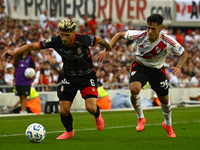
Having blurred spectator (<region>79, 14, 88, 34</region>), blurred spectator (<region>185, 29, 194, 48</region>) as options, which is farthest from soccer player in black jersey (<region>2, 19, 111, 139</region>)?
blurred spectator (<region>185, 29, 194, 48</region>)

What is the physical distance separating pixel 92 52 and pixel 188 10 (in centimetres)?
1019

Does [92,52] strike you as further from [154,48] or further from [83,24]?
[154,48]

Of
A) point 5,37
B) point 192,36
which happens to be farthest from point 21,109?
point 192,36

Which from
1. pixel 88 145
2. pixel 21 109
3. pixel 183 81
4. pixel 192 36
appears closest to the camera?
pixel 88 145

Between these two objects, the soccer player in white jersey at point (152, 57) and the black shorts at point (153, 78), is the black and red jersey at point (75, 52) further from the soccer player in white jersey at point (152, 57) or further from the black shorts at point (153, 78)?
the black shorts at point (153, 78)

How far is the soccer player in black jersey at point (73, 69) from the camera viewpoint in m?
7.58

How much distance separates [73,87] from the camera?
7930 mm

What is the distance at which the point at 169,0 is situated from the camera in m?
26.8

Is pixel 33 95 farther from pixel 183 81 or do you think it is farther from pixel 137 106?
pixel 183 81

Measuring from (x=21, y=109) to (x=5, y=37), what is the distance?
207 inches

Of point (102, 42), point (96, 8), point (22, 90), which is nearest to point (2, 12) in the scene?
point (96, 8)

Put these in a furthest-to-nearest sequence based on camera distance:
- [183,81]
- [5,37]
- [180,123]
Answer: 1. [183,81]
2. [5,37]
3. [180,123]

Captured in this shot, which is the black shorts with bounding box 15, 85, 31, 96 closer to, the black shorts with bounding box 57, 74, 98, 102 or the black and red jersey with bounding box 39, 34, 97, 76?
the black shorts with bounding box 57, 74, 98, 102

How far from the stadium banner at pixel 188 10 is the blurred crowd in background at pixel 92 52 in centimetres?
343
